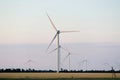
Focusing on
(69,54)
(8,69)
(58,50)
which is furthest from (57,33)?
(8,69)

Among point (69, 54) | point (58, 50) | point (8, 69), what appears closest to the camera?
point (58, 50)

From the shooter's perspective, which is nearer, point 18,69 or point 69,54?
point 69,54

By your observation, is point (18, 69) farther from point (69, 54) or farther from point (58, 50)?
point (58, 50)

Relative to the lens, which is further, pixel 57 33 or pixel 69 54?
pixel 69 54

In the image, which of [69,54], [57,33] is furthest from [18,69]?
[57,33]

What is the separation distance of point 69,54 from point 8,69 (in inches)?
1901

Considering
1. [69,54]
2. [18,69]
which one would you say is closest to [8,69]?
[18,69]

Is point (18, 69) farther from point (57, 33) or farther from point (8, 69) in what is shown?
point (57, 33)

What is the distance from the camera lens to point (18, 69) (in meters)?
142

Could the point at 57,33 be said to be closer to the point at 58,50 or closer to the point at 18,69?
the point at 58,50

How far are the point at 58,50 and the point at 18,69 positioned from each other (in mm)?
67990

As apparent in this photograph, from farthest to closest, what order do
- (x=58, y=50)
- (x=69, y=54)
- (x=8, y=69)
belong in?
(x=8, y=69), (x=69, y=54), (x=58, y=50)

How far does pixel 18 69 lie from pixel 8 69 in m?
5.14

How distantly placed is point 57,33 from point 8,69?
66475mm
